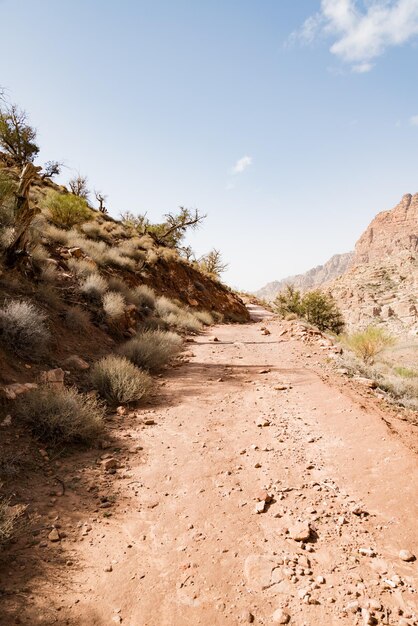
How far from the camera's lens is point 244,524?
287cm

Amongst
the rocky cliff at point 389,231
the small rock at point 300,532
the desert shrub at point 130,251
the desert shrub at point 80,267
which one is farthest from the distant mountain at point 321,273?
the small rock at point 300,532

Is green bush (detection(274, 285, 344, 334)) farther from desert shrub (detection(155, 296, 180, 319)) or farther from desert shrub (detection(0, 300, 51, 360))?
desert shrub (detection(0, 300, 51, 360))

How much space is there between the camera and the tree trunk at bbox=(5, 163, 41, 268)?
7582mm

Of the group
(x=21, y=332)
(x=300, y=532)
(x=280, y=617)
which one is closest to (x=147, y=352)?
(x=21, y=332)

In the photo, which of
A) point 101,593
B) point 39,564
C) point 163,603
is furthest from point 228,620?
point 39,564

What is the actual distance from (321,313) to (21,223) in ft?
51.0

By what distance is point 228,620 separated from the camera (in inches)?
80.1

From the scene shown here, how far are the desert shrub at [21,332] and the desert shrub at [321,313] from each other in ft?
50.0

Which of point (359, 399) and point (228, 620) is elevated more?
point (359, 399)

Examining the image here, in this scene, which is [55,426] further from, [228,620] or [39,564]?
[228,620]

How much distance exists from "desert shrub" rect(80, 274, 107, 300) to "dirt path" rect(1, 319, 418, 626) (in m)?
4.92

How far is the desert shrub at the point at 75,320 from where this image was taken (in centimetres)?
752

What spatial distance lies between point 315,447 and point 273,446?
0.51 metres

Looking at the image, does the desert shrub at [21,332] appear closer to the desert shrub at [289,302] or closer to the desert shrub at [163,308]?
the desert shrub at [163,308]
